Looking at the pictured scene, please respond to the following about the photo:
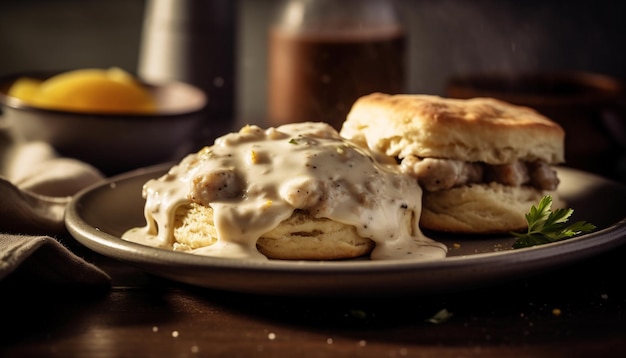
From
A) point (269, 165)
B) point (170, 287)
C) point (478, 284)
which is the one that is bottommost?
point (170, 287)

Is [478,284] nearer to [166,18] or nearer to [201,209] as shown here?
[201,209]

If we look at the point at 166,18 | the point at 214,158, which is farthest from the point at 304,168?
the point at 166,18

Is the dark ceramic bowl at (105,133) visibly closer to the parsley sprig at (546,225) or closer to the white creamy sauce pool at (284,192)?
the white creamy sauce pool at (284,192)

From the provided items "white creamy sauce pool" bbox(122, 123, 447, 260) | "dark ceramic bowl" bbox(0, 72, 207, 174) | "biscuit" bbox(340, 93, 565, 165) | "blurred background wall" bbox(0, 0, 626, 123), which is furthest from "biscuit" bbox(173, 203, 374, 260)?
"blurred background wall" bbox(0, 0, 626, 123)

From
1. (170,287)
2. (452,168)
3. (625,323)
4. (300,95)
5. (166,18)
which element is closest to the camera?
(625,323)

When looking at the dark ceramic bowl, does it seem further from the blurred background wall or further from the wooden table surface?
the blurred background wall

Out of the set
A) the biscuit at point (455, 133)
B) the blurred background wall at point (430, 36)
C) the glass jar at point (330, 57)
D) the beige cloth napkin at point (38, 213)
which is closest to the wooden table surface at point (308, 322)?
the beige cloth napkin at point (38, 213)
